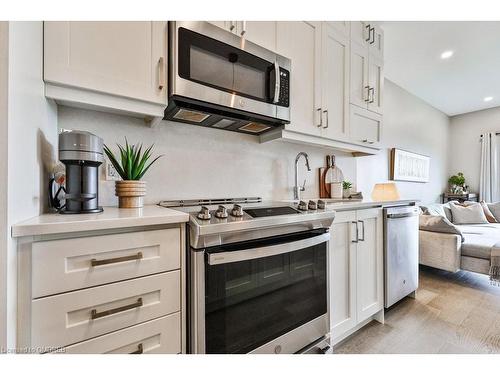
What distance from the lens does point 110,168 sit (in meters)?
1.27

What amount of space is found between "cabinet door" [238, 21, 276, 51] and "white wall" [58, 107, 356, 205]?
1.93 ft

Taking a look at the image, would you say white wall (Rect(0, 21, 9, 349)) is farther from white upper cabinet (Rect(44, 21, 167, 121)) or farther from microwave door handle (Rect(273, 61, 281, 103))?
microwave door handle (Rect(273, 61, 281, 103))

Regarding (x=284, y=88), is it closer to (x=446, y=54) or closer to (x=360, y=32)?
(x=360, y=32)

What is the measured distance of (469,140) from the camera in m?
5.01

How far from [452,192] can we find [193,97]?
19.2ft

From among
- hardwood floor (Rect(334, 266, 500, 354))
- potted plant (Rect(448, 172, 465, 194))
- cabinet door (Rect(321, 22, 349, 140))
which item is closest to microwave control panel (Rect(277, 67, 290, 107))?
cabinet door (Rect(321, 22, 349, 140))

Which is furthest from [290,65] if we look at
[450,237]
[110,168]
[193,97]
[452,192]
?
[452,192]

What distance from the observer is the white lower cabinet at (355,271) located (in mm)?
1533

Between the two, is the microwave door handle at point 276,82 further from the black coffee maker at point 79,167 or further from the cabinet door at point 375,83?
the cabinet door at point 375,83

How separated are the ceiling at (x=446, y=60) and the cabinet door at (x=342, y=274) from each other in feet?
6.64

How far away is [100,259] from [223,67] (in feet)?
3.43

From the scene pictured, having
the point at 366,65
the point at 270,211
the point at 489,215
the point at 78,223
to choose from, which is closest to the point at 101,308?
the point at 78,223
